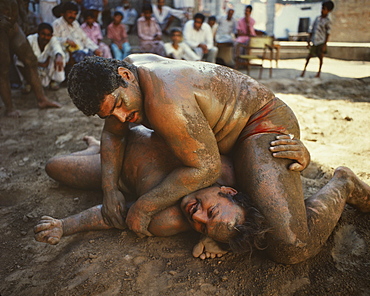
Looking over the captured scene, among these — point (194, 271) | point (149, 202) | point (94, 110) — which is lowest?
point (194, 271)

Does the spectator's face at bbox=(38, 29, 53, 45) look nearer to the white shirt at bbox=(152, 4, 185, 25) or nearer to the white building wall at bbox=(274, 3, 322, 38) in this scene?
the white shirt at bbox=(152, 4, 185, 25)

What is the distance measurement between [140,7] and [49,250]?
333 inches

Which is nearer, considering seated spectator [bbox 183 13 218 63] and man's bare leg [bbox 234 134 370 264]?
man's bare leg [bbox 234 134 370 264]

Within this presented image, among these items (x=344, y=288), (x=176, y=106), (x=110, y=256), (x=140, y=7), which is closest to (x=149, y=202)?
(x=110, y=256)

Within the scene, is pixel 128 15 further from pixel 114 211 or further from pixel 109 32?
pixel 114 211

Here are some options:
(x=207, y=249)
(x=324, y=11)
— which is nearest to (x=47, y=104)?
(x=207, y=249)

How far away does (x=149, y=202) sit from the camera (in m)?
1.87

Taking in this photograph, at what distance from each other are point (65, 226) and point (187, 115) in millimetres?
1142

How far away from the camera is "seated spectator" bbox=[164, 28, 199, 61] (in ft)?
23.3

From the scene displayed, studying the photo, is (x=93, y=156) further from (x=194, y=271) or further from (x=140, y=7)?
(x=140, y=7)

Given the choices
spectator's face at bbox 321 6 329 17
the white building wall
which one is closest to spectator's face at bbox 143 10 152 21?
spectator's face at bbox 321 6 329 17

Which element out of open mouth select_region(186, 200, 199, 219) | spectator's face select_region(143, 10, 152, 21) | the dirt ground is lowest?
the dirt ground

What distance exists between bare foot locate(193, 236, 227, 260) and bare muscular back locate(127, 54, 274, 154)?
63 centimetres

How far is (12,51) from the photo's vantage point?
4.40 meters
